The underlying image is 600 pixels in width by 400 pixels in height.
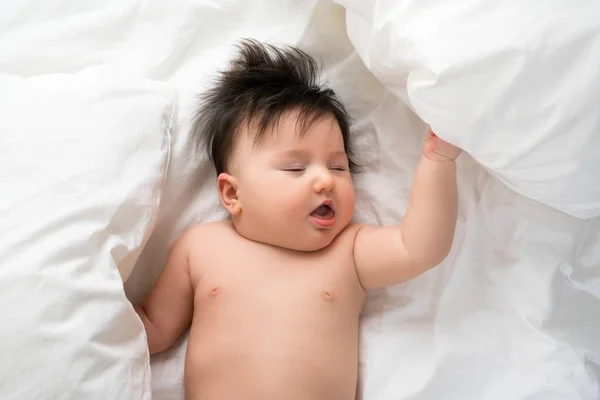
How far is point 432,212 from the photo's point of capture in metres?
0.90

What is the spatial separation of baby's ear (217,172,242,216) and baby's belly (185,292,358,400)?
0.51ft

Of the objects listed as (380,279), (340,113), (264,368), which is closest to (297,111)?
(340,113)

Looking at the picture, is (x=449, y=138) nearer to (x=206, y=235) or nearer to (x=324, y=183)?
(x=324, y=183)

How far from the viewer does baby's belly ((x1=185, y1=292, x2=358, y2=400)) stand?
0.90 meters

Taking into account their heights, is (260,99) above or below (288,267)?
above

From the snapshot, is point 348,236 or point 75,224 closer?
point 75,224

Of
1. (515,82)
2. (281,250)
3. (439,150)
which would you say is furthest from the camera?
(281,250)

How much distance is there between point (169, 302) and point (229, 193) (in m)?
0.20

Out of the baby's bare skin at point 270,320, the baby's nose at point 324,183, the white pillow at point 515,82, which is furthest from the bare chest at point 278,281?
the white pillow at point 515,82

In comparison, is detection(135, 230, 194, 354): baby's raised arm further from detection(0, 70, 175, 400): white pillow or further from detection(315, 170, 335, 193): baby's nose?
detection(315, 170, 335, 193): baby's nose

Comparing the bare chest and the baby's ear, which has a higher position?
the baby's ear

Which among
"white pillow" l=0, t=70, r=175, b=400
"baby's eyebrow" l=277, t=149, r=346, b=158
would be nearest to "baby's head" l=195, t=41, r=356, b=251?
"baby's eyebrow" l=277, t=149, r=346, b=158

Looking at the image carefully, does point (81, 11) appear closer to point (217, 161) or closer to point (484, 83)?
point (217, 161)

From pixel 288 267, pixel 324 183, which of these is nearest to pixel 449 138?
pixel 324 183
